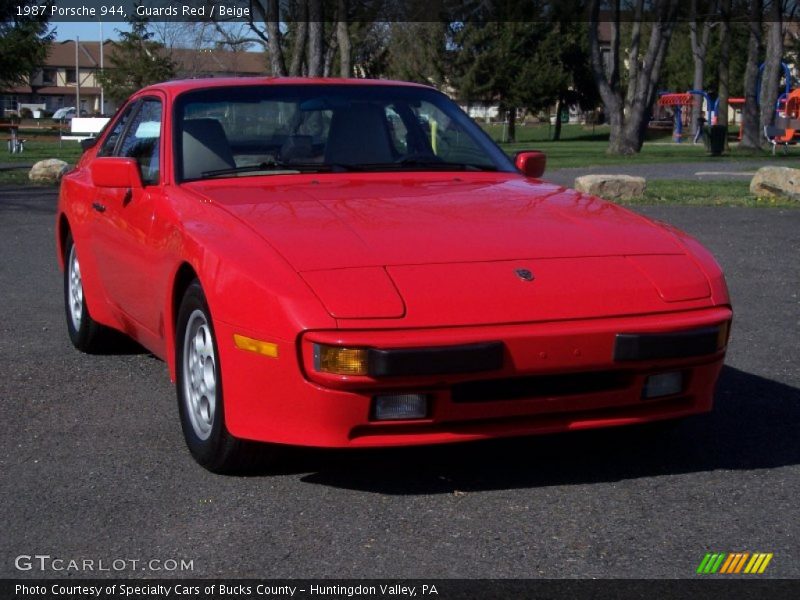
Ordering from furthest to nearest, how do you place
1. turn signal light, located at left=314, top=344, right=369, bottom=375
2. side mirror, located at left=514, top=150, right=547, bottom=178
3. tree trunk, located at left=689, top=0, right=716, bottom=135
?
tree trunk, located at left=689, top=0, right=716, bottom=135, side mirror, located at left=514, top=150, right=547, bottom=178, turn signal light, located at left=314, top=344, right=369, bottom=375

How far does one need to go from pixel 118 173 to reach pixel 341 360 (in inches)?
75.1

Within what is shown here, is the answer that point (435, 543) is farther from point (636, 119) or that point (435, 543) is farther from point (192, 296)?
point (636, 119)

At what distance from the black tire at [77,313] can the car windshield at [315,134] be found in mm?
1466

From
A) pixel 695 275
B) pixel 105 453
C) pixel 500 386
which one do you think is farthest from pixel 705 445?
pixel 105 453

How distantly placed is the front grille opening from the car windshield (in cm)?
169

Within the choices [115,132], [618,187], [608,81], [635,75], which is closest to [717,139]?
[635,75]

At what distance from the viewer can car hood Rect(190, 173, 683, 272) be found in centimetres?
427

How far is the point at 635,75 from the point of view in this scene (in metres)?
39.3

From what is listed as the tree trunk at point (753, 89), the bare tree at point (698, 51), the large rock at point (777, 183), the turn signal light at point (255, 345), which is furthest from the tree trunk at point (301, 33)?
the turn signal light at point (255, 345)

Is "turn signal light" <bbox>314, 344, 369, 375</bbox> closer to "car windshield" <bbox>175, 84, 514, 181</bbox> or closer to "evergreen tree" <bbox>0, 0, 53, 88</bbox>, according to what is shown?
"car windshield" <bbox>175, 84, 514, 181</bbox>

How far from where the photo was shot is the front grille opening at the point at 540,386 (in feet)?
13.3

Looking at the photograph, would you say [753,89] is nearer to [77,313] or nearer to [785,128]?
[785,128]
